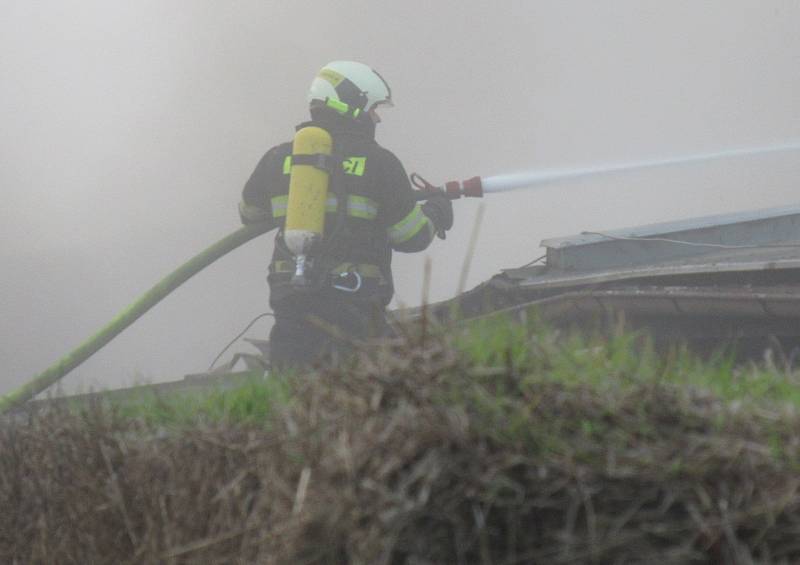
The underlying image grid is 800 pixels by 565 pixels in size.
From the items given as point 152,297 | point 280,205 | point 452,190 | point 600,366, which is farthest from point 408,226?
point 600,366

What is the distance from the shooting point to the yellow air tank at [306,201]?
6.74m

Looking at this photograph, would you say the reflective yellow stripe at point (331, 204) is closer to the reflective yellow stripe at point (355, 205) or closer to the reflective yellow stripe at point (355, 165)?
the reflective yellow stripe at point (355, 205)

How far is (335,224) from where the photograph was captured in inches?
273

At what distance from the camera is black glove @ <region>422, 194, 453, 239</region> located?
7395 millimetres

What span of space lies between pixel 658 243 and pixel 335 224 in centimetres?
166

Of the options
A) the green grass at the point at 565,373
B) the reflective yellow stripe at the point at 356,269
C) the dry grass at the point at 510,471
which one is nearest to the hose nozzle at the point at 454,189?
the reflective yellow stripe at the point at 356,269

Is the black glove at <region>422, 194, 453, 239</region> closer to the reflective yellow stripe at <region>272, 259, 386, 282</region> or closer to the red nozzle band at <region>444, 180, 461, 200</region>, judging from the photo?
the red nozzle band at <region>444, 180, 461, 200</region>

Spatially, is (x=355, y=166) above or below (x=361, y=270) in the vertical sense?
above

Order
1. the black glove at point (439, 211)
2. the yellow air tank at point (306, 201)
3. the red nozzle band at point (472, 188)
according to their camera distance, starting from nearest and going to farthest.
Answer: the yellow air tank at point (306, 201), the black glove at point (439, 211), the red nozzle band at point (472, 188)

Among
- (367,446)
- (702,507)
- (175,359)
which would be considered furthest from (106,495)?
(175,359)

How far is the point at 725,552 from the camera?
2109 mm

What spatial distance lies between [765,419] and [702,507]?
269mm

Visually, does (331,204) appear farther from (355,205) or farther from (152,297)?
(152,297)

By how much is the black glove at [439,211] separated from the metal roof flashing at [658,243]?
0.62m
